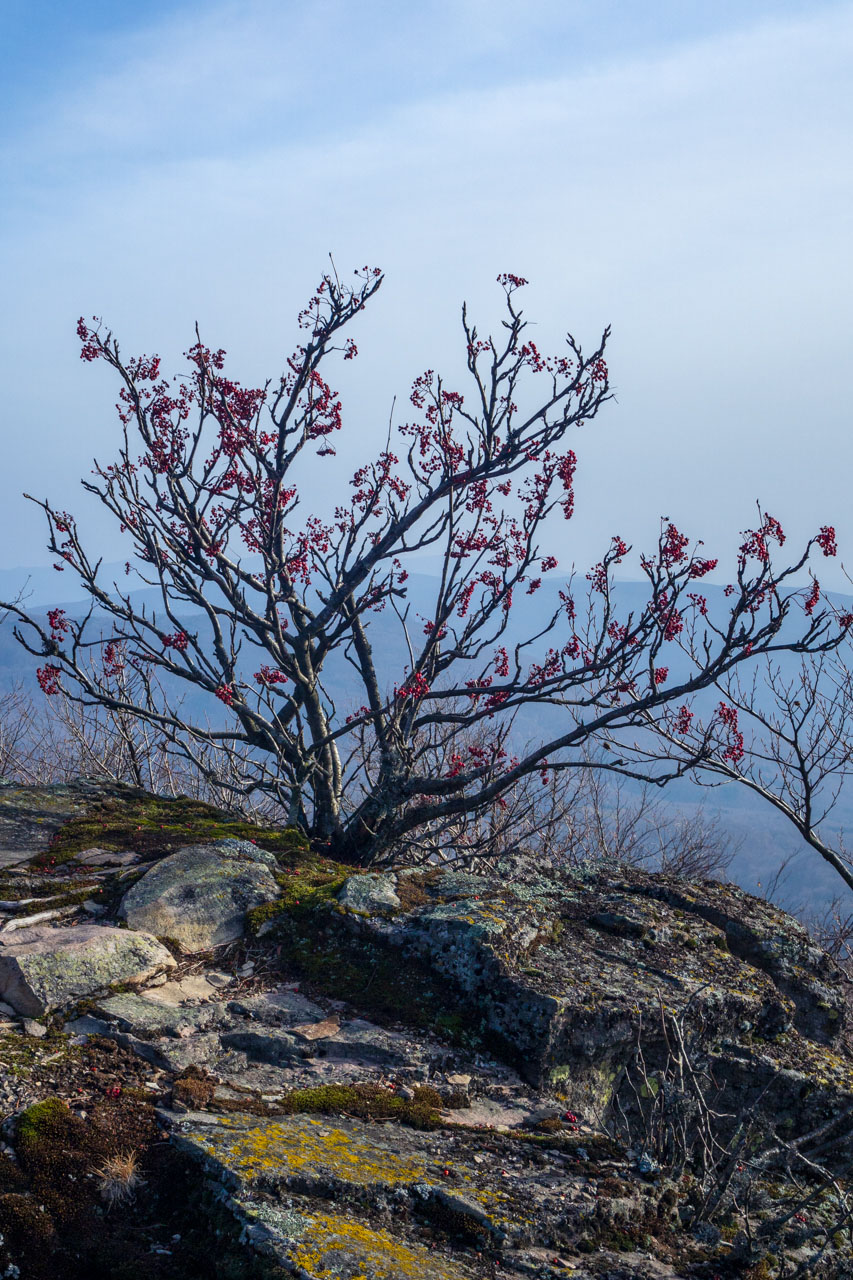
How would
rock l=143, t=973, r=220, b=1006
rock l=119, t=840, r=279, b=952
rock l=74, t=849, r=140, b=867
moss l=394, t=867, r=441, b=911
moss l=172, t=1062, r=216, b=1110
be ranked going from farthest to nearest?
rock l=74, t=849, r=140, b=867
moss l=394, t=867, r=441, b=911
rock l=119, t=840, r=279, b=952
rock l=143, t=973, r=220, b=1006
moss l=172, t=1062, r=216, b=1110

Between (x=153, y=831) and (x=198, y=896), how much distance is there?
182 centimetres

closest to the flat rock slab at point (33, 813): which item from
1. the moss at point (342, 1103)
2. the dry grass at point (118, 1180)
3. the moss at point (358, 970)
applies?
the moss at point (358, 970)

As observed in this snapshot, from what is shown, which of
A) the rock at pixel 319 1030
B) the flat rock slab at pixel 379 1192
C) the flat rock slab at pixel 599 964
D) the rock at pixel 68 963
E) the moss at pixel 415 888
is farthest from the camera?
the moss at pixel 415 888

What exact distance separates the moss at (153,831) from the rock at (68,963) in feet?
5.55

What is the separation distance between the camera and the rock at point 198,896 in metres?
5.36

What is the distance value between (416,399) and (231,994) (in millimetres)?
5805

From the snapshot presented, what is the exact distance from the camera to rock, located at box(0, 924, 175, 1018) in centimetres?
433

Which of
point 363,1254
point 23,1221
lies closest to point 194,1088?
point 23,1221

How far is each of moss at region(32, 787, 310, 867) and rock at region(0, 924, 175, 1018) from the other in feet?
5.55

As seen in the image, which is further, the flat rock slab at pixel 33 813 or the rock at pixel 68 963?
the flat rock slab at pixel 33 813

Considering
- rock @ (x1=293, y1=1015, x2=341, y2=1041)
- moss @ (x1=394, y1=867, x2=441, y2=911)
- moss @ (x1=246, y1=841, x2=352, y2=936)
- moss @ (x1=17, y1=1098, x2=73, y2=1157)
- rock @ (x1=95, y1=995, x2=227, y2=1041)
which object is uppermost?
moss @ (x1=394, y1=867, x2=441, y2=911)

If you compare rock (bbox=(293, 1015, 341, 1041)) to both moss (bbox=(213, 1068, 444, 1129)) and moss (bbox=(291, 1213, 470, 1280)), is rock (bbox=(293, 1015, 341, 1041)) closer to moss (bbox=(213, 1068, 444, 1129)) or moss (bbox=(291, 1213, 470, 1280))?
moss (bbox=(213, 1068, 444, 1129))

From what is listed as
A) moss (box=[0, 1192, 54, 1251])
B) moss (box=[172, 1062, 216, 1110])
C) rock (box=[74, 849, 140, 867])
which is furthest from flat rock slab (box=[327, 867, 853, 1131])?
moss (box=[0, 1192, 54, 1251])

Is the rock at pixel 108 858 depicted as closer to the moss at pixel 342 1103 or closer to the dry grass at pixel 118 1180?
the moss at pixel 342 1103
